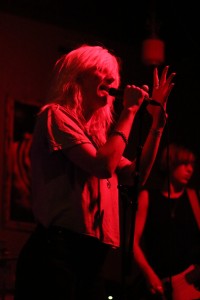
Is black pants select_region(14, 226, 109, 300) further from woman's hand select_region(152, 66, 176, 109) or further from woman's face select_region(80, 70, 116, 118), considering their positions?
woman's hand select_region(152, 66, 176, 109)

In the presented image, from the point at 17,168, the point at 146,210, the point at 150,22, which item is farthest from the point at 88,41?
the point at 146,210

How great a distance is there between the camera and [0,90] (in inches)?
199

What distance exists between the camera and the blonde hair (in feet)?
7.79

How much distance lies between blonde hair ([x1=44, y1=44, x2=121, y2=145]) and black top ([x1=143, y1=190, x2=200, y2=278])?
1.74 m

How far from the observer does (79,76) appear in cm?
242

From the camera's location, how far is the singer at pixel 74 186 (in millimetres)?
2094

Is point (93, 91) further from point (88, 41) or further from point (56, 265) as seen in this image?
point (88, 41)

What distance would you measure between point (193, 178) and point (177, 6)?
1456 mm

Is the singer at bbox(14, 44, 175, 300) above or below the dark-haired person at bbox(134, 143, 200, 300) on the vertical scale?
above

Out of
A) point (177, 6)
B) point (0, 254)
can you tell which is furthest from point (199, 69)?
point (0, 254)

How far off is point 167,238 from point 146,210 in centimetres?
24

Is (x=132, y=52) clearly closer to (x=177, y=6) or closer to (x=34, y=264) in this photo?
(x=177, y=6)

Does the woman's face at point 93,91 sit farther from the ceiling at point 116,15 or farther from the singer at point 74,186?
the ceiling at point 116,15

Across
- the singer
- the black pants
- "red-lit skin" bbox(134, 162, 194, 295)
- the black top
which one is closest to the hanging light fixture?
"red-lit skin" bbox(134, 162, 194, 295)
